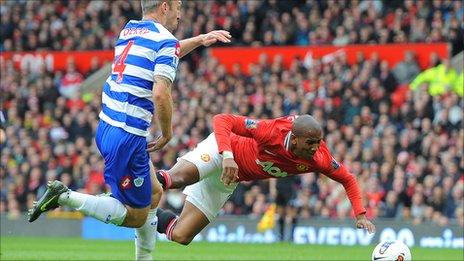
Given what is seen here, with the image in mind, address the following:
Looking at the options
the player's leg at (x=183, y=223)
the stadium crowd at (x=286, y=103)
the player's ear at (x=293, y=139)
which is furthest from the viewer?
the stadium crowd at (x=286, y=103)

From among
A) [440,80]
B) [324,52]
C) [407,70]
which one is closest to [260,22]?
[324,52]

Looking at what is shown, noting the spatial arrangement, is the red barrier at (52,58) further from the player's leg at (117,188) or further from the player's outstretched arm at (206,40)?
the player's leg at (117,188)

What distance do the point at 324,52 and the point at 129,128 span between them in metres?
16.5

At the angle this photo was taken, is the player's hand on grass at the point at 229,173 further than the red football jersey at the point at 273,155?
No

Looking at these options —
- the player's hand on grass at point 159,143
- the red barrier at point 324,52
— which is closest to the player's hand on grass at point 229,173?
the player's hand on grass at point 159,143

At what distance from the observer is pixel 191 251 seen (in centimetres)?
1812

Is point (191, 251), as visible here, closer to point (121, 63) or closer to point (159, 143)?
point (159, 143)

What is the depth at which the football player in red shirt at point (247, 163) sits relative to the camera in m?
11.0

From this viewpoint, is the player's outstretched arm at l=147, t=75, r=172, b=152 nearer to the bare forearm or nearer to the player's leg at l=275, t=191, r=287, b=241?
the bare forearm

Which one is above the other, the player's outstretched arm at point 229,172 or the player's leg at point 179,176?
the player's outstretched arm at point 229,172

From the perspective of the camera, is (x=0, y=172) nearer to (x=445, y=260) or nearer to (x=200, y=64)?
(x=200, y=64)

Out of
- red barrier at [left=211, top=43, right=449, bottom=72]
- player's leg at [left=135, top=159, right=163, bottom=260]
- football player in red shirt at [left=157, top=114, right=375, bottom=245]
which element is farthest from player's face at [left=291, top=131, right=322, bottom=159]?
red barrier at [left=211, top=43, right=449, bottom=72]

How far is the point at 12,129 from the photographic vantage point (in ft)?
89.2

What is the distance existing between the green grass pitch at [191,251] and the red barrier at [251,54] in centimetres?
640
